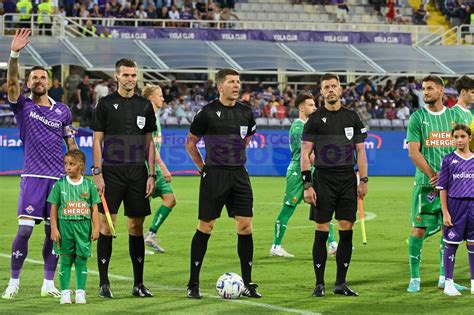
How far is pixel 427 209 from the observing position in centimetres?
1295

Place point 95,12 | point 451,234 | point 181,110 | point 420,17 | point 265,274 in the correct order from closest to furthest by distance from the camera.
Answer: point 451,234 → point 265,274 → point 181,110 → point 95,12 → point 420,17

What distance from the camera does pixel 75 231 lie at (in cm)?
1171

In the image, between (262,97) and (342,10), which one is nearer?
(262,97)

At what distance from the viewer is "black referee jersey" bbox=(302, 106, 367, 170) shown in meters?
12.6

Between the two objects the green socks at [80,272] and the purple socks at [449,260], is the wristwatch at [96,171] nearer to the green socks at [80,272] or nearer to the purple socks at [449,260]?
the green socks at [80,272]

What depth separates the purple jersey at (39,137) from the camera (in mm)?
12227

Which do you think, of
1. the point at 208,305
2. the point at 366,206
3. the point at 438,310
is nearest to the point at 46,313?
the point at 208,305

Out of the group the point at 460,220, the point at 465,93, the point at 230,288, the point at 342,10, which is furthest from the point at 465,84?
the point at 342,10

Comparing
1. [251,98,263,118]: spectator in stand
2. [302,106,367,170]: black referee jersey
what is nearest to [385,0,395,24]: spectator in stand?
[251,98,263,118]: spectator in stand

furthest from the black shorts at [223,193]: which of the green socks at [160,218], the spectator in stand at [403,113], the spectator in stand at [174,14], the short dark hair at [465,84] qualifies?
the spectator in stand at [174,14]

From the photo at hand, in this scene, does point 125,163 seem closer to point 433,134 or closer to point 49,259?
point 49,259

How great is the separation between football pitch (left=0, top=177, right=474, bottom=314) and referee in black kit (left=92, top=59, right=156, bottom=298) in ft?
1.74

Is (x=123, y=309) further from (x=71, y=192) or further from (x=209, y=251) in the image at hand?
(x=209, y=251)

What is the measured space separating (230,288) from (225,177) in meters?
1.17
